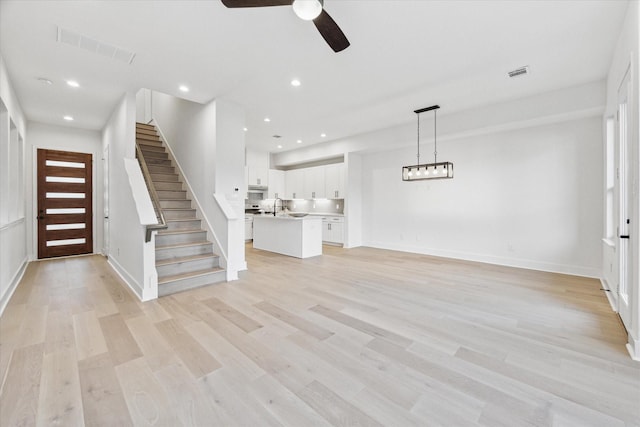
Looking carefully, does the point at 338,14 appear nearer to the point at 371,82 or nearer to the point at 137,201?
the point at 371,82

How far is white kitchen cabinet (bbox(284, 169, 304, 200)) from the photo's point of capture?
901 cm

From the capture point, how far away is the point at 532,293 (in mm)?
3701

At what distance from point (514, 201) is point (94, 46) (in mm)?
6686

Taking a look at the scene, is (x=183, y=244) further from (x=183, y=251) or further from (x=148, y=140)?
(x=148, y=140)

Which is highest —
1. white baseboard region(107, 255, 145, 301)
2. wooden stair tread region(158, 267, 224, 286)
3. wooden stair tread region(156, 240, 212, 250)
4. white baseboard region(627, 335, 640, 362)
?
wooden stair tread region(156, 240, 212, 250)

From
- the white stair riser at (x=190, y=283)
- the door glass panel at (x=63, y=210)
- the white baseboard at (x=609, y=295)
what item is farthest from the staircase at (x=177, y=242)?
the white baseboard at (x=609, y=295)

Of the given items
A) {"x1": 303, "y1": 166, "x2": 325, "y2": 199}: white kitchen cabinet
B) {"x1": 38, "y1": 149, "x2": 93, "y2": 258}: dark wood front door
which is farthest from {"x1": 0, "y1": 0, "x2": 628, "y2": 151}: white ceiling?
{"x1": 303, "y1": 166, "x2": 325, "y2": 199}: white kitchen cabinet

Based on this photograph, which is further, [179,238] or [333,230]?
[333,230]

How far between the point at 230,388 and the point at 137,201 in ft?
9.16

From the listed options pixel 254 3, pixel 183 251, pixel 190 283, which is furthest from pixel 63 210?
pixel 254 3

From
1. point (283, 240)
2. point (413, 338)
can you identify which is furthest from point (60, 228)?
point (413, 338)

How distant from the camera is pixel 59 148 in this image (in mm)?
5961

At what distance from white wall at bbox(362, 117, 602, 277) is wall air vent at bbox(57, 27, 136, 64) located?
18.5ft

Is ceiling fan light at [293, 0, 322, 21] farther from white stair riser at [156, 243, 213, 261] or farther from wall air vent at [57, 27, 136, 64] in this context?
white stair riser at [156, 243, 213, 261]
